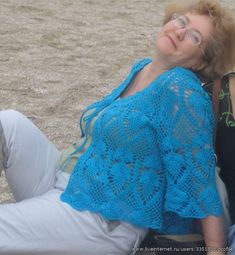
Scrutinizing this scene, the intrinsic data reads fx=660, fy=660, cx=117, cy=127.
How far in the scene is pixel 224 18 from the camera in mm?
2176

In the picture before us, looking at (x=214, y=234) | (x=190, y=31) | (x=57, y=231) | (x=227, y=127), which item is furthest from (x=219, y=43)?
(x=57, y=231)

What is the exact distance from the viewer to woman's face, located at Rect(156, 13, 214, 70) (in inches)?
85.7

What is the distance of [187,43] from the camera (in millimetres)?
2176

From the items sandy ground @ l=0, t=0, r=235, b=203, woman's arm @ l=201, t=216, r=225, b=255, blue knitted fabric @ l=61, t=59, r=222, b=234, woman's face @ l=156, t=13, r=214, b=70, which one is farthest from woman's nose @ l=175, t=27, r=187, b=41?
sandy ground @ l=0, t=0, r=235, b=203

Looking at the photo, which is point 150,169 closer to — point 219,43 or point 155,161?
point 155,161

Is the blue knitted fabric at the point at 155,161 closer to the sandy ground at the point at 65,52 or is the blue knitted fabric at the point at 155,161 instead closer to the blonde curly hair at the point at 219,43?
the blonde curly hair at the point at 219,43

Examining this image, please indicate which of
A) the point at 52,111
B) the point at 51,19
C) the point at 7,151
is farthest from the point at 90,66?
the point at 7,151

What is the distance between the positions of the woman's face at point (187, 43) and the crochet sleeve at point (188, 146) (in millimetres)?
118

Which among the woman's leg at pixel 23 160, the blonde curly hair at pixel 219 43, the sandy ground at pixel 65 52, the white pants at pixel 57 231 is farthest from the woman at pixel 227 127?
the sandy ground at pixel 65 52

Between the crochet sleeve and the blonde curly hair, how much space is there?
14cm

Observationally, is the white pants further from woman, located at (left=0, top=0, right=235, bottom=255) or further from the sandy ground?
the sandy ground

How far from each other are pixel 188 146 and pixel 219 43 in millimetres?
381

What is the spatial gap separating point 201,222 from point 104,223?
0.31 meters

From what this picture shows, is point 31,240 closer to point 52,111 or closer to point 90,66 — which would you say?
point 52,111
